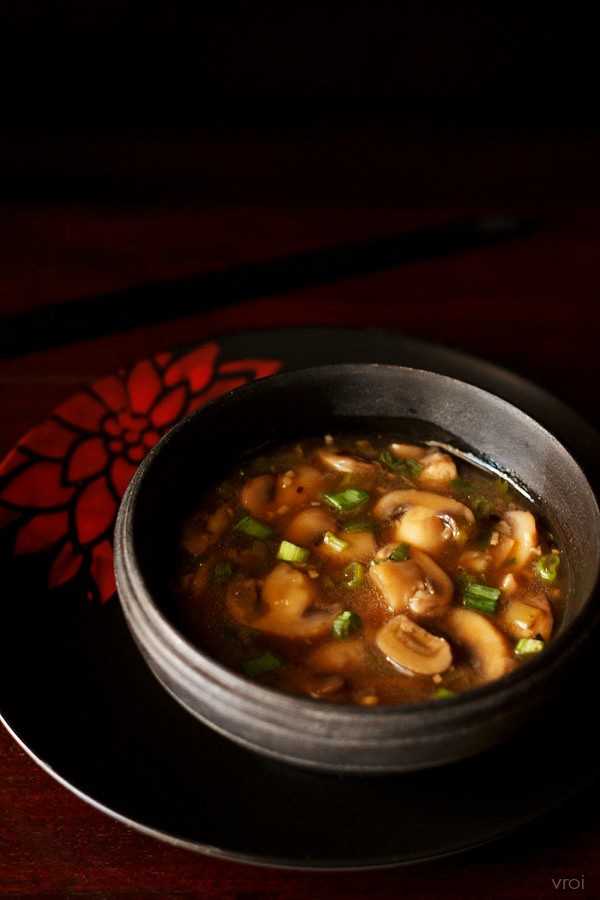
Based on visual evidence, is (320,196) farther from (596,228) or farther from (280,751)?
(280,751)

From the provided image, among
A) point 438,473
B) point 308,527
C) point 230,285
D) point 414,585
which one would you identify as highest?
point 230,285

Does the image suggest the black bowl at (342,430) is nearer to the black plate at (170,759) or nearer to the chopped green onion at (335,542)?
the black plate at (170,759)

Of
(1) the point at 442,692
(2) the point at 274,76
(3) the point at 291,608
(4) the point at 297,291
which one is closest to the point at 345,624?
(3) the point at 291,608

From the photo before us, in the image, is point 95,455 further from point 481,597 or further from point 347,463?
point 481,597

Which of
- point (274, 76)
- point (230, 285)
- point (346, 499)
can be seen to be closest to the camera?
point (346, 499)

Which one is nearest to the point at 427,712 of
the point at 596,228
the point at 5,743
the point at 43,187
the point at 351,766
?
the point at 351,766

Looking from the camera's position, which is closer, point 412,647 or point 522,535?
point 412,647

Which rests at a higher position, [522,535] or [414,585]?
[522,535]

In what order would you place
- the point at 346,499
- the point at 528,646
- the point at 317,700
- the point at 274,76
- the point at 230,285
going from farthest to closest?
the point at 274,76 < the point at 230,285 < the point at 346,499 < the point at 528,646 < the point at 317,700
